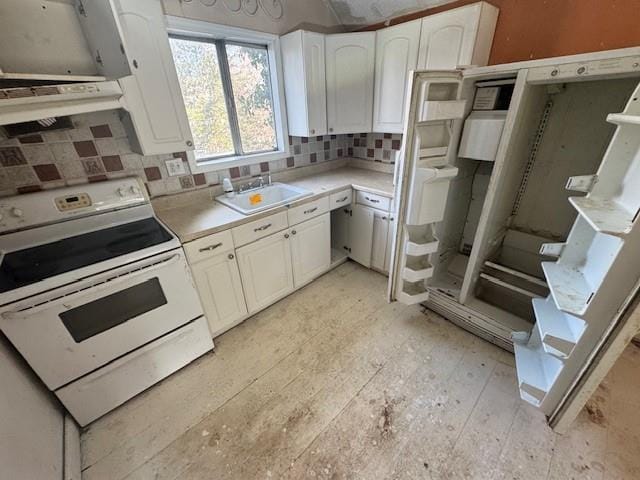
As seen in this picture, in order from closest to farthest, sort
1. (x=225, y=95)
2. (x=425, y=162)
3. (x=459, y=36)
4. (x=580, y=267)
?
(x=580, y=267) → (x=425, y=162) → (x=459, y=36) → (x=225, y=95)

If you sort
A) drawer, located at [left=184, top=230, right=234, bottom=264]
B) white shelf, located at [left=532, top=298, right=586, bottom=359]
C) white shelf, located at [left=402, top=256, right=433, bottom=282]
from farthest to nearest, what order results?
white shelf, located at [left=402, top=256, right=433, bottom=282] < drawer, located at [left=184, top=230, right=234, bottom=264] < white shelf, located at [left=532, top=298, right=586, bottom=359]

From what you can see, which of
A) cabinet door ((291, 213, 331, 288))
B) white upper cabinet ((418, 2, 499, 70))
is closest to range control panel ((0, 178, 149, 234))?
cabinet door ((291, 213, 331, 288))

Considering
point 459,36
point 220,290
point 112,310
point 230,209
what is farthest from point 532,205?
point 112,310

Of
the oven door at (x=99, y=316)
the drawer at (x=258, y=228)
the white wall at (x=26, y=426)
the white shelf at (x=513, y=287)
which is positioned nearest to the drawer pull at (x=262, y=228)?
the drawer at (x=258, y=228)

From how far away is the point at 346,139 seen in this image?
9.49ft

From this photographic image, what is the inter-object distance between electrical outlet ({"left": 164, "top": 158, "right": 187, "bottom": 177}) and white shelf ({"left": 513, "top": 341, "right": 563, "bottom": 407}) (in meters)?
2.50

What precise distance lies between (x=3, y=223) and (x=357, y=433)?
2146 mm

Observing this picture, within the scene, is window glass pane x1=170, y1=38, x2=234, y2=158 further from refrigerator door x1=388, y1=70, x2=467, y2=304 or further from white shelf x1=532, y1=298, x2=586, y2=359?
white shelf x1=532, y1=298, x2=586, y2=359

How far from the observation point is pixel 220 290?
179 cm

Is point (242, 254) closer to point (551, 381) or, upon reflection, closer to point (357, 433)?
point (357, 433)

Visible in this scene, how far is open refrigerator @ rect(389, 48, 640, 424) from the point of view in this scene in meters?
1.05

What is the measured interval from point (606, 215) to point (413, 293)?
1186mm

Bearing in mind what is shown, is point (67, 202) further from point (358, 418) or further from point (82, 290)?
point (358, 418)

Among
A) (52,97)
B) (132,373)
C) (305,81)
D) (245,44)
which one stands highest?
(245,44)
